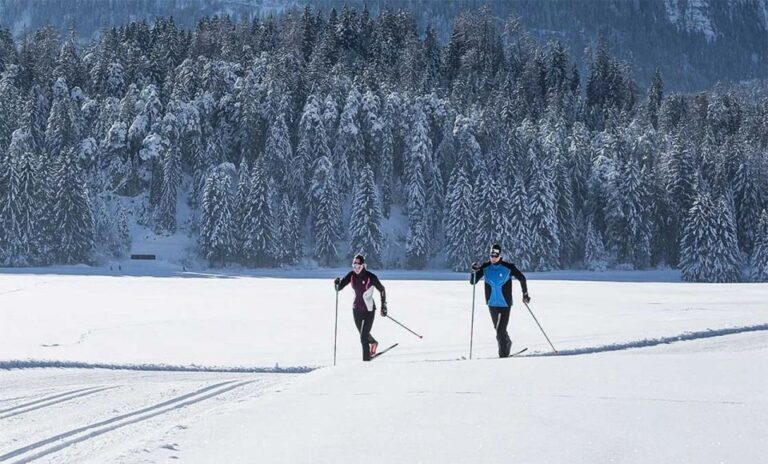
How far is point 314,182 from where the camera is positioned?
8081 centimetres

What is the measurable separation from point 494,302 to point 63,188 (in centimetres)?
6592

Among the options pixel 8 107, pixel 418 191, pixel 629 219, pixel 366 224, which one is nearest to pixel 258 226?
pixel 366 224

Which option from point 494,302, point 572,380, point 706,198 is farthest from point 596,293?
point 706,198

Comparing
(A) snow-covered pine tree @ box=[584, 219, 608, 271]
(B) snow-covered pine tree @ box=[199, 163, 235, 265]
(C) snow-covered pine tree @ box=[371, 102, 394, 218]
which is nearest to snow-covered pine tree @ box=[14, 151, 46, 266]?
(B) snow-covered pine tree @ box=[199, 163, 235, 265]

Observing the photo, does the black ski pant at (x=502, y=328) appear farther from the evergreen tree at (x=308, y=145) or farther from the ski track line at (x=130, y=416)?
the evergreen tree at (x=308, y=145)

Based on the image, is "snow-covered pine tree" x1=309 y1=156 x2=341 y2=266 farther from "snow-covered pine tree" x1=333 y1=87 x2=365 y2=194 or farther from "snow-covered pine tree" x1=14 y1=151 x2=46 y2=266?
"snow-covered pine tree" x1=14 y1=151 x2=46 y2=266

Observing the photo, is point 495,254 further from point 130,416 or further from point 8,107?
point 8,107

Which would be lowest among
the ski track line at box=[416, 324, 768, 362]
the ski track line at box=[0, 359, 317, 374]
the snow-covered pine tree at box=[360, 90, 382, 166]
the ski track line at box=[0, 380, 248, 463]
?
the ski track line at box=[0, 359, 317, 374]

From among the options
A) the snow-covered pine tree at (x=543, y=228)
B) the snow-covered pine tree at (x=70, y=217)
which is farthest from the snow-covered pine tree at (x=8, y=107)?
the snow-covered pine tree at (x=543, y=228)

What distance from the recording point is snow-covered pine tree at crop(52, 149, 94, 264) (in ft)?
233

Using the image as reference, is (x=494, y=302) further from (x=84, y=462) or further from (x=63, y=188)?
(x=63, y=188)

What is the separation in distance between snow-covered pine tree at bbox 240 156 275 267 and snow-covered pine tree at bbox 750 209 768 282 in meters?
45.4

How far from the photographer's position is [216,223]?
75188 millimetres

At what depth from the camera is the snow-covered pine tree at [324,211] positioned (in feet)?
251
